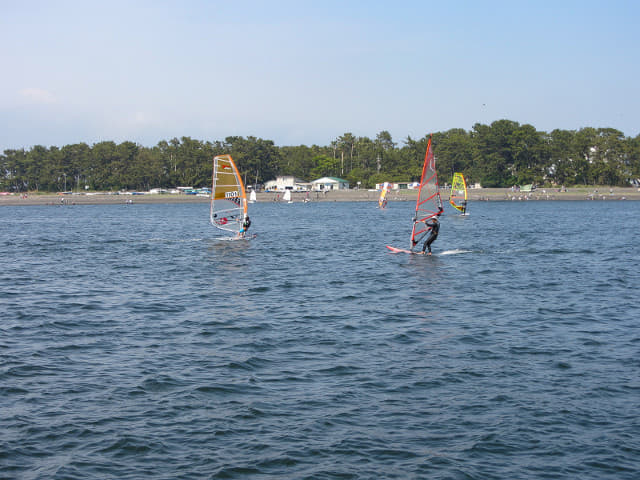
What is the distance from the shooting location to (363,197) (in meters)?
131

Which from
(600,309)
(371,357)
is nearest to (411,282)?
(600,309)

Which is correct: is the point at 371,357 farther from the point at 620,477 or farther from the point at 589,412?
the point at 620,477

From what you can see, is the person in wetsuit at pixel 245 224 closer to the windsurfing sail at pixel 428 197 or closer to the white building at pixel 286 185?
the windsurfing sail at pixel 428 197

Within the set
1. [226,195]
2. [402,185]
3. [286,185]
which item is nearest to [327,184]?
[286,185]

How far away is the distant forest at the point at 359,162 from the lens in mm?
140875

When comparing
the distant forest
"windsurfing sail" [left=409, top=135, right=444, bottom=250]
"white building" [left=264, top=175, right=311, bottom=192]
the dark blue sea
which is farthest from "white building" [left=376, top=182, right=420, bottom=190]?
the dark blue sea

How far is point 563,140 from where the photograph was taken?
143625mm

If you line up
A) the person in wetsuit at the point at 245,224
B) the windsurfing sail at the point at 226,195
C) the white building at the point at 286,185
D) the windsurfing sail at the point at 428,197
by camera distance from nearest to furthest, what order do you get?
the windsurfing sail at the point at 428,197 → the windsurfing sail at the point at 226,195 → the person in wetsuit at the point at 245,224 → the white building at the point at 286,185

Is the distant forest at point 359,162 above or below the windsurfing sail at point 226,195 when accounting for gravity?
above

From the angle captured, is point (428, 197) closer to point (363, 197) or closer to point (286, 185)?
point (363, 197)

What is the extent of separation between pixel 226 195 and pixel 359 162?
13671 centimetres

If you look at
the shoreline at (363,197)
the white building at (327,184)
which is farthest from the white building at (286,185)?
the shoreline at (363,197)

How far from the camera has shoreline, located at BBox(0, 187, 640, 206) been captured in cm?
12531

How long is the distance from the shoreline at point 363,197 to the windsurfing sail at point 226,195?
8379 cm
